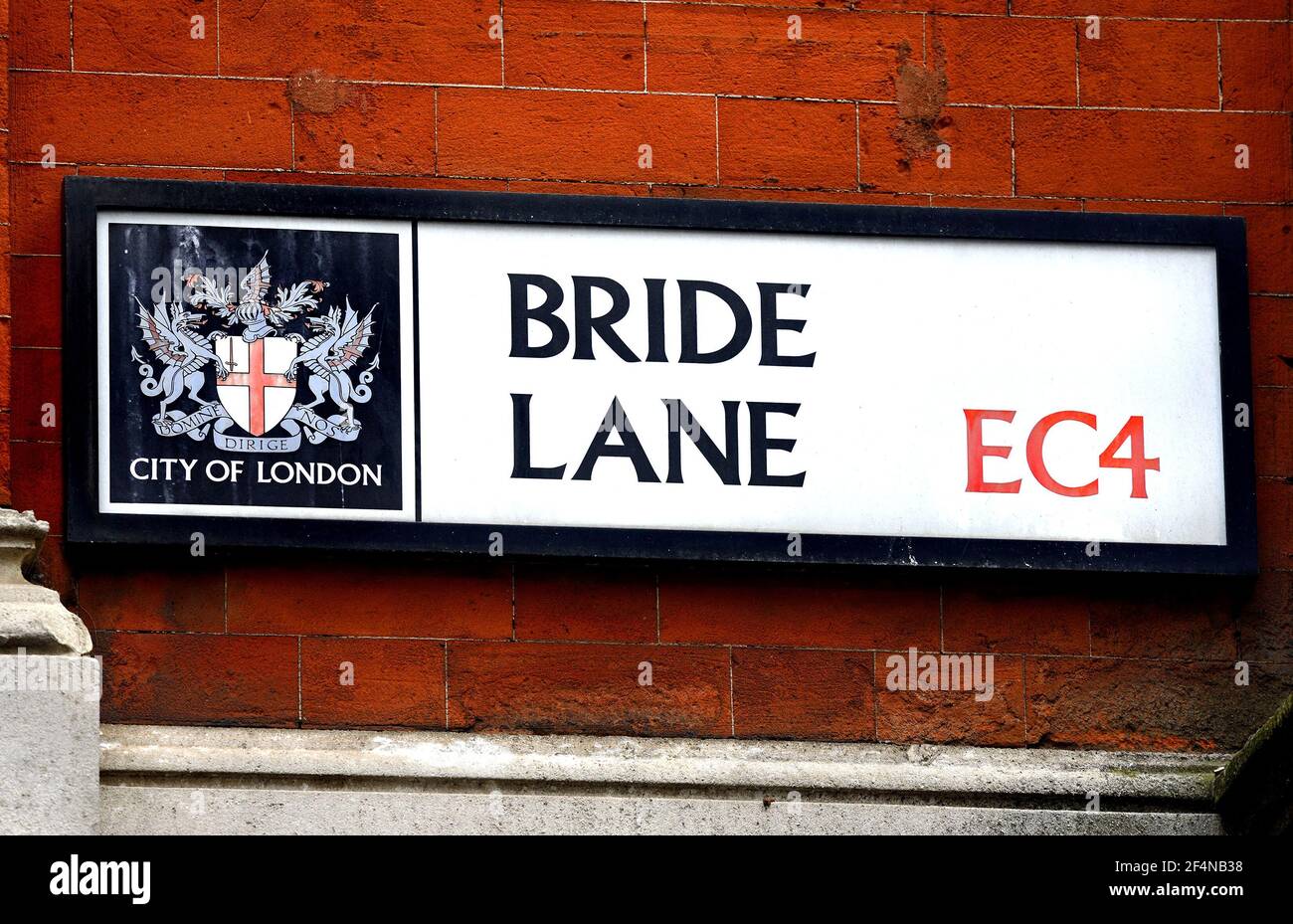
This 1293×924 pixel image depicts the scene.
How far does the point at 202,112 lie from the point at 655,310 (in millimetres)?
1468

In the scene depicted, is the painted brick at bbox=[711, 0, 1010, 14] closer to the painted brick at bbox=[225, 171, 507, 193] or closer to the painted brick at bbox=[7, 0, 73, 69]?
the painted brick at bbox=[225, 171, 507, 193]

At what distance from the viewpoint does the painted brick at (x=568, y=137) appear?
316 inches

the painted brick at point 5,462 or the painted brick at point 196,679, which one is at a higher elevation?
the painted brick at point 5,462

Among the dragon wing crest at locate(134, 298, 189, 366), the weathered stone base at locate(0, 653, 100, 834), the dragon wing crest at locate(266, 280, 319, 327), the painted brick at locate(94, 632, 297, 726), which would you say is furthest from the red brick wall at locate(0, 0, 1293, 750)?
the weathered stone base at locate(0, 653, 100, 834)

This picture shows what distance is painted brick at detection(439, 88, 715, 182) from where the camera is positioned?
26.4 ft

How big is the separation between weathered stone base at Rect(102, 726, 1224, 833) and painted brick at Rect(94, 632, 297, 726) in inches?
2.9

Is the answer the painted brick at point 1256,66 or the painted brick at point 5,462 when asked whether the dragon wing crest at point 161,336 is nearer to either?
the painted brick at point 5,462

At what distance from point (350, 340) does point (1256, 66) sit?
300 centimetres

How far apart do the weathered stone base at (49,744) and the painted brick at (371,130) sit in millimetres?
1822

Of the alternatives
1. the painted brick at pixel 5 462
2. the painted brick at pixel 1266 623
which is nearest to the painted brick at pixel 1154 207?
the painted brick at pixel 1266 623

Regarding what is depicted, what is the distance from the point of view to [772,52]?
8.23 meters
